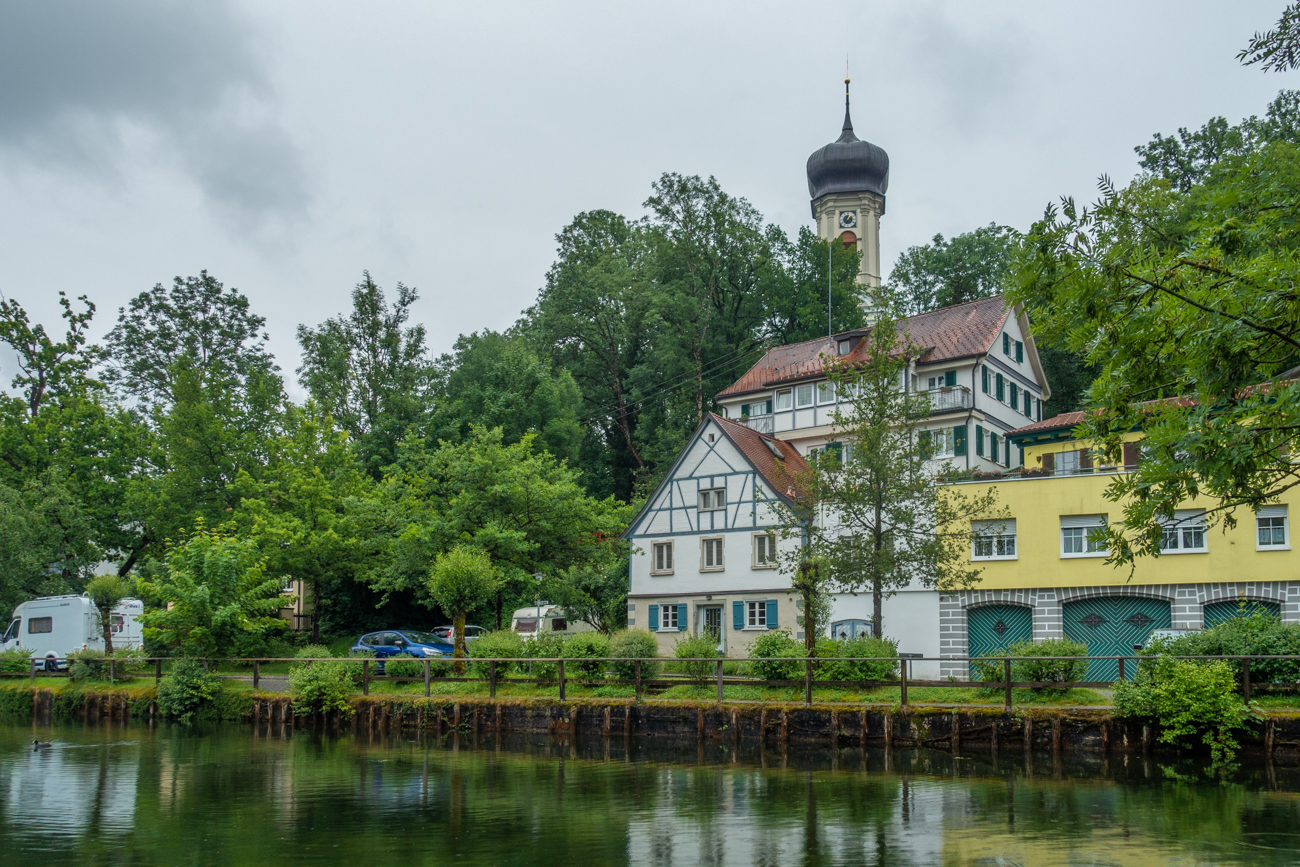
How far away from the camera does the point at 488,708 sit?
2562 centimetres

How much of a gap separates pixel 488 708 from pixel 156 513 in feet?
87.9

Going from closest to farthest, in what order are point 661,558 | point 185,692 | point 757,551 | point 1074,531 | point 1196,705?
point 1196,705 → point 185,692 → point 1074,531 → point 757,551 → point 661,558

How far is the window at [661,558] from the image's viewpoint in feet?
139

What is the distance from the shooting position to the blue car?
3450 cm

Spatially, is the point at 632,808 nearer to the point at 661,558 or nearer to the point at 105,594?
the point at 661,558

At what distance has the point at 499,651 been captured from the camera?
Result: 91.9ft

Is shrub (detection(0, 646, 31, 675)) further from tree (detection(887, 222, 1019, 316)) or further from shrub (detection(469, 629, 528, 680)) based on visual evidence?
tree (detection(887, 222, 1019, 316))

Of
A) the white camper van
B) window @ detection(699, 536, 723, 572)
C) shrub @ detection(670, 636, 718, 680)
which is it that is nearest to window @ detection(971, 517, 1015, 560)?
shrub @ detection(670, 636, 718, 680)

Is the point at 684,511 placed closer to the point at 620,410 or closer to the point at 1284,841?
the point at 620,410

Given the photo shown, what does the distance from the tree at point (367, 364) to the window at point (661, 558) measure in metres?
17.6

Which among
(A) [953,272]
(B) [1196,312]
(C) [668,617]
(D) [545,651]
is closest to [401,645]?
(D) [545,651]

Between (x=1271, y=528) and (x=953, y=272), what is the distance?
34.5 m

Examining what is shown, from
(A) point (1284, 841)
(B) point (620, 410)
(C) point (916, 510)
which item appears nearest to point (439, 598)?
(C) point (916, 510)

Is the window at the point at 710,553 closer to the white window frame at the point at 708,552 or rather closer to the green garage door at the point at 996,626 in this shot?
the white window frame at the point at 708,552
